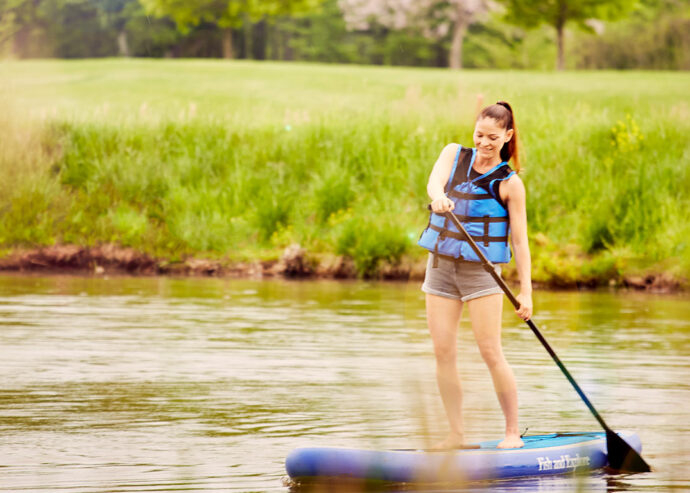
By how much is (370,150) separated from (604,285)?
5.31m

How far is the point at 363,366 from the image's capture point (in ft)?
32.1

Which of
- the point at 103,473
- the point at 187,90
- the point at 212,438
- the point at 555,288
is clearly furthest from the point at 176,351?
the point at 187,90

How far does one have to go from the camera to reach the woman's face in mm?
6219

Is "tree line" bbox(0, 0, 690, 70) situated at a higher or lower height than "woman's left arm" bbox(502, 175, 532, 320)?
higher

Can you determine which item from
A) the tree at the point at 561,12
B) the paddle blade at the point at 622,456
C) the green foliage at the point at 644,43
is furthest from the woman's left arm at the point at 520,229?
the green foliage at the point at 644,43

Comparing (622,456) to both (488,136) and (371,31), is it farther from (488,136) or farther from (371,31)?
(371,31)

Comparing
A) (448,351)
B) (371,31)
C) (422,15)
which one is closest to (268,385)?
(448,351)

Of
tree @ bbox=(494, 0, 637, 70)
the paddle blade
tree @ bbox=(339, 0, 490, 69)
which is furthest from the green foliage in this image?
the paddle blade

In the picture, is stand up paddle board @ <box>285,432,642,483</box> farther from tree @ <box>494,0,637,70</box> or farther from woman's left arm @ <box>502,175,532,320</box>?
tree @ <box>494,0,637,70</box>

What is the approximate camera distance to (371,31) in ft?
233

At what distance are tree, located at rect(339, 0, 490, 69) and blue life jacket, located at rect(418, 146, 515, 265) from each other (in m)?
53.1

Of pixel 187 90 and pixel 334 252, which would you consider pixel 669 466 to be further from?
pixel 187 90

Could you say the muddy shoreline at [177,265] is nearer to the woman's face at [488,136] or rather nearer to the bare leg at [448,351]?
the bare leg at [448,351]

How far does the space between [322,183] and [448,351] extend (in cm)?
1424
